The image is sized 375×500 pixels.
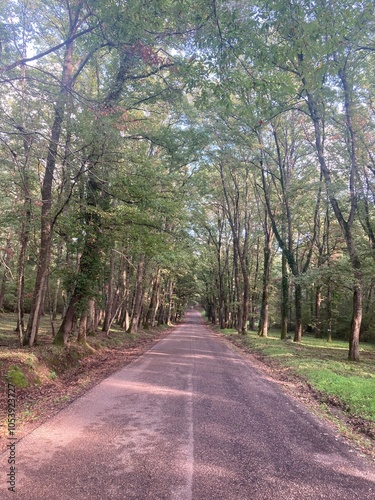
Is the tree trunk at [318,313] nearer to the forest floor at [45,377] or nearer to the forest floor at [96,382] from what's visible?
the forest floor at [96,382]

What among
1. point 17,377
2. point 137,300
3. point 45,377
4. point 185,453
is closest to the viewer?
point 185,453

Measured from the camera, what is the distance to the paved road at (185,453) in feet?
11.0

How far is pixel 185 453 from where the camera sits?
4.09 m

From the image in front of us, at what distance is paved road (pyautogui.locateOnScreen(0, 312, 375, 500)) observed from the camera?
11.0 ft

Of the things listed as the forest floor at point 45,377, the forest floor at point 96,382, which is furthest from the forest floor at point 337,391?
the forest floor at point 45,377

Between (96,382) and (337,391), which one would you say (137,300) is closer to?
(96,382)

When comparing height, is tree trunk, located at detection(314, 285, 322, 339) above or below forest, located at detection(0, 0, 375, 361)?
below

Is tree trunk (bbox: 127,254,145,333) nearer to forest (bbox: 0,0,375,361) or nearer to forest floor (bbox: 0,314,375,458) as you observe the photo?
forest (bbox: 0,0,375,361)

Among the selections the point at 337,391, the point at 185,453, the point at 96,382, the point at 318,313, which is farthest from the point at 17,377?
the point at 318,313

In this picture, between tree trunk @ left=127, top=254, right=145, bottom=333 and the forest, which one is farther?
tree trunk @ left=127, top=254, right=145, bottom=333

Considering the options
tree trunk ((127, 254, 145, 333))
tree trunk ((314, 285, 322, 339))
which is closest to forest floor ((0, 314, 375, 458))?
tree trunk ((127, 254, 145, 333))

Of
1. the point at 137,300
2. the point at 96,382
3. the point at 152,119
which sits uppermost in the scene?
the point at 152,119

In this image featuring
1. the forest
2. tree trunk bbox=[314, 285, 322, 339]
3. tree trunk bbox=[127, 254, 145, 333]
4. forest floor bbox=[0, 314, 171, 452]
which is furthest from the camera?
tree trunk bbox=[314, 285, 322, 339]

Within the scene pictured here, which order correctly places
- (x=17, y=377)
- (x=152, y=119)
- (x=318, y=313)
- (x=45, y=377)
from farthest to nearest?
1. (x=318, y=313)
2. (x=152, y=119)
3. (x=45, y=377)
4. (x=17, y=377)
